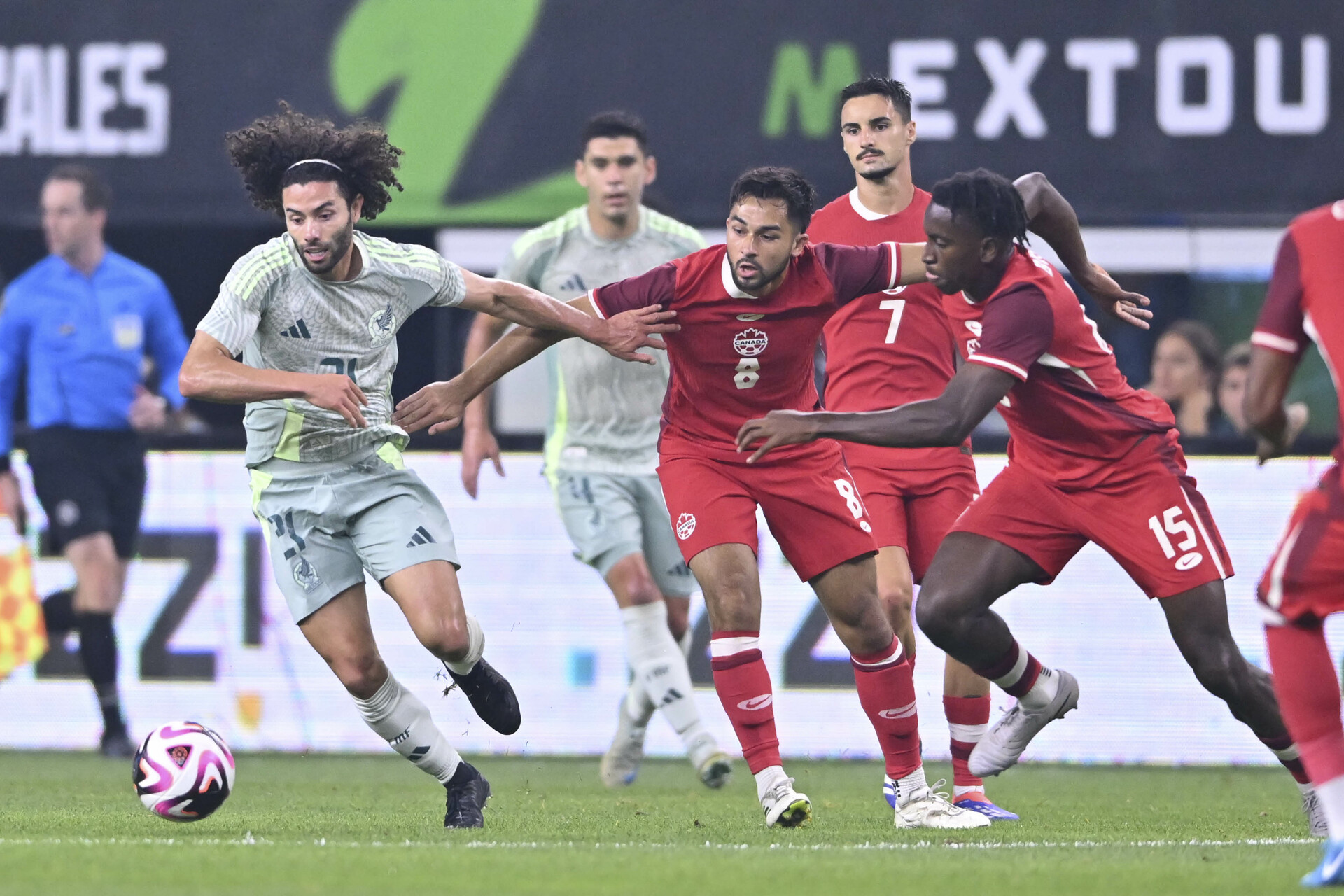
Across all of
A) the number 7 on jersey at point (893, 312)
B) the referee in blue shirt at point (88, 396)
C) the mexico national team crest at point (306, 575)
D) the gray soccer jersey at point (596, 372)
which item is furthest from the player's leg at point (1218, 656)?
the referee in blue shirt at point (88, 396)

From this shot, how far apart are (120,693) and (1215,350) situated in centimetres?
606

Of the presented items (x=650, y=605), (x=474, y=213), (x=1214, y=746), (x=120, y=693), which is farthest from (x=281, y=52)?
Answer: (x=1214, y=746)

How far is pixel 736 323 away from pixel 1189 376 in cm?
475

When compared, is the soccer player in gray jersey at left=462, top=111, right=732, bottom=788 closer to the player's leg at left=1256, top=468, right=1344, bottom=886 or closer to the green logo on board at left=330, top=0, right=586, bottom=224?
the green logo on board at left=330, top=0, right=586, bottom=224

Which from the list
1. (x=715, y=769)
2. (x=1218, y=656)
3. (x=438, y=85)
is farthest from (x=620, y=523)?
(x=438, y=85)

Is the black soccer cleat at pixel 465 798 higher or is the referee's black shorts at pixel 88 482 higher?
the referee's black shorts at pixel 88 482

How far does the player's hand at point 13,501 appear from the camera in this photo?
10.8 meters

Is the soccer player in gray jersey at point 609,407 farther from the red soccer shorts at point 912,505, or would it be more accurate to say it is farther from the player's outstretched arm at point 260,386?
the player's outstretched arm at point 260,386

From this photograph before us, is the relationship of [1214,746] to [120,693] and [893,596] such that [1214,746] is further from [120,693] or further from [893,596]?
[120,693]

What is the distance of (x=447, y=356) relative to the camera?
1189 cm

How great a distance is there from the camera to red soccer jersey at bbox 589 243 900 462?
7.06 metres

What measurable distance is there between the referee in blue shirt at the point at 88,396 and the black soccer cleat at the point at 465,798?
3983mm

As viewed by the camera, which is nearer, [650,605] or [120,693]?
[650,605]

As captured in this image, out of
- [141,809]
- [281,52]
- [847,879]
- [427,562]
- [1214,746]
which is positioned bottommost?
[1214,746]
